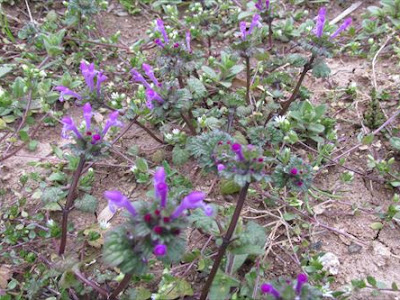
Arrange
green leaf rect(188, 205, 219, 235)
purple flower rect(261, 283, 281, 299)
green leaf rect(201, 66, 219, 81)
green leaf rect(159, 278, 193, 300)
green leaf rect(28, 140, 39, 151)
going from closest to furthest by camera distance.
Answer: purple flower rect(261, 283, 281, 299)
green leaf rect(188, 205, 219, 235)
green leaf rect(159, 278, 193, 300)
green leaf rect(28, 140, 39, 151)
green leaf rect(201, 66, 219, 81)

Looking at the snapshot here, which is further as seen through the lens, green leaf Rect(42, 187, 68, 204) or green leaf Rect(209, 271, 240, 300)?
green leaf Rect(42, 187, 68, 204)

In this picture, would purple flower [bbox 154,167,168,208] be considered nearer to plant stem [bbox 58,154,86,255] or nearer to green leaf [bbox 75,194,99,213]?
plant stem [bbox 58,154,86,255]

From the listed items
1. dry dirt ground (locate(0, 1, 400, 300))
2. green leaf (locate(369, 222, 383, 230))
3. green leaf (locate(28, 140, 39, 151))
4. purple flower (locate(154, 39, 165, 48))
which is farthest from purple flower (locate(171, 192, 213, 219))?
green leaf (locate(28, 140, 39, 151))

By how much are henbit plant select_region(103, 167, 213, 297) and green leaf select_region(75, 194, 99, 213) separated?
3.65 ft

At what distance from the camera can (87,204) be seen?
2.99m

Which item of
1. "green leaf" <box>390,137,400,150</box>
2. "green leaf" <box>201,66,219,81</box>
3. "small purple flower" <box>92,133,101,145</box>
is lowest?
"green leaf" <box>201,66,219,81</box>

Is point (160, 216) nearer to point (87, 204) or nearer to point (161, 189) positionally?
point (161, 189)

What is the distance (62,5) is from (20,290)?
317 cm

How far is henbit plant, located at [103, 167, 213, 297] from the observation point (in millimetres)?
1799

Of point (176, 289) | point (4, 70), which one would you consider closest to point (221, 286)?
point (176, 289)

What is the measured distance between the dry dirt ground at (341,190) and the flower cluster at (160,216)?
100 cm

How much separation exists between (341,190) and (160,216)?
1.74 metres

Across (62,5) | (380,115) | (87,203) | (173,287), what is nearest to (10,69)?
(62,5)

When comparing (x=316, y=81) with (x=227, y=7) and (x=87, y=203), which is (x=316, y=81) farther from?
(x=87, y=203)
